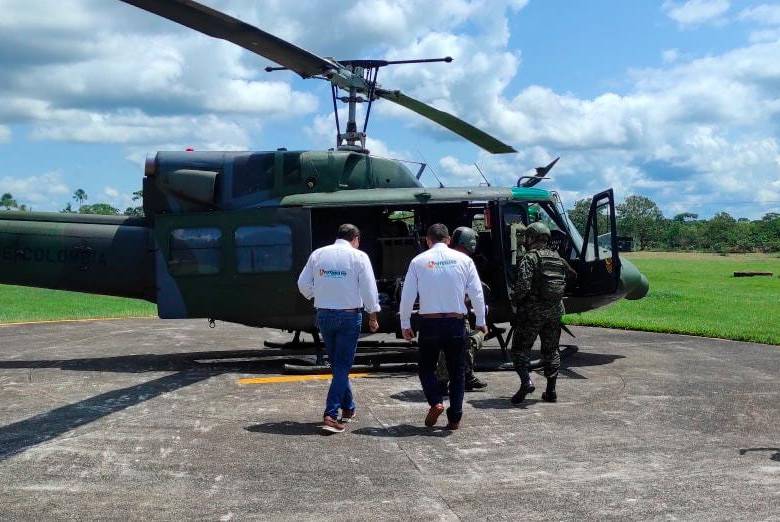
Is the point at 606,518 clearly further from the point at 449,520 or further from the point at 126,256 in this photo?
the point at 126,256

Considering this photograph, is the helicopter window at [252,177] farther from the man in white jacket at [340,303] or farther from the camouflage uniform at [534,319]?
the camouflage uniform at [534,319]

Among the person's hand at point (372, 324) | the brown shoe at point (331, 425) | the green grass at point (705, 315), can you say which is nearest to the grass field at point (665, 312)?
the green grass at point (705, 315)

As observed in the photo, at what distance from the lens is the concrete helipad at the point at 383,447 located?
4.51 m

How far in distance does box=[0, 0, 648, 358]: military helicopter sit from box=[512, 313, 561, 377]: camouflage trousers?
7.06ft

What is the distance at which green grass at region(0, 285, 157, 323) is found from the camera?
17.4m

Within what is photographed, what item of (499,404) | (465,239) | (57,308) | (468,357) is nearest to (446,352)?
(499,404)

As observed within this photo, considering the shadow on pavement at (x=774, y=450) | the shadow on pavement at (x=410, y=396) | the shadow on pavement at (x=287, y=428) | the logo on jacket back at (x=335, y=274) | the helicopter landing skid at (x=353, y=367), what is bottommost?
the shadow on pavement at (x=774, y=450)

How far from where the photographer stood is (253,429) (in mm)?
6453

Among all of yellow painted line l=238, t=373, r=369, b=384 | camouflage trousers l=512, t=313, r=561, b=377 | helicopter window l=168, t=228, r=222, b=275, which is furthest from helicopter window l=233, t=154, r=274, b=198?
camouflage trousers l=512, t=313, r=561, b=377

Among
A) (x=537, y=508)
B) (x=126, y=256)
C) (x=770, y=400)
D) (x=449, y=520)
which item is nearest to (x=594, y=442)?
(x=537, y=508)

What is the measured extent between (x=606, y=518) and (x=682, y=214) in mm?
165075

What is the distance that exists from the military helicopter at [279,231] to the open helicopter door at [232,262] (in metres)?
0.01

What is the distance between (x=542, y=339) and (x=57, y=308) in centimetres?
1620

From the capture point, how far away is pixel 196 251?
32.4ft
